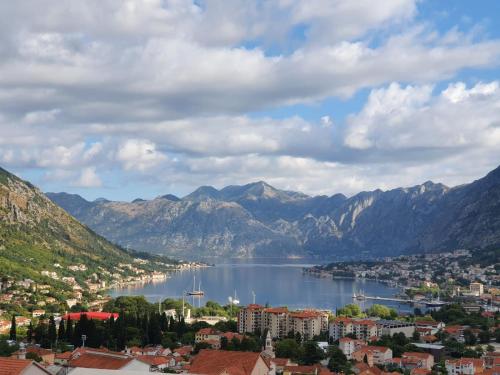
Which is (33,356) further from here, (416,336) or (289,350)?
(416,336)

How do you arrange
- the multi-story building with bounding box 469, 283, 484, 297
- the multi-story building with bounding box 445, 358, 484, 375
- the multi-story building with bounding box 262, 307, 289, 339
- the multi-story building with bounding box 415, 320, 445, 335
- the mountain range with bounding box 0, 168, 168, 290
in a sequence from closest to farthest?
1. the multi-story building with bounding box 445, 358, 484, 375
2. the multi-story building with bounding box 262, 307, 289, 339
3. the multi-story building with bounding box 415, 320, 445, 335
4. the mountain range with bounding box 0, 168, 168, 290
5. the multi-story building with bounding box 469, 283, 484, 297

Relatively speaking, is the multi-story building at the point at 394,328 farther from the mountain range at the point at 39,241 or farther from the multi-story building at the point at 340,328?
the mountain range at the point at 39,241

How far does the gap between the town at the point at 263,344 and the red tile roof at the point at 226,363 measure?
46mm

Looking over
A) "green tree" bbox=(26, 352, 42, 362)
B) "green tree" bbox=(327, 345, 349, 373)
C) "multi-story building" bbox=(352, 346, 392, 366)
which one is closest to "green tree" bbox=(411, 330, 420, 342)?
"multi-story building" bbox=(352, 346, 392, 366)

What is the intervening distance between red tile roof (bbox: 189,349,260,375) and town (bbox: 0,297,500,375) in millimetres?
46

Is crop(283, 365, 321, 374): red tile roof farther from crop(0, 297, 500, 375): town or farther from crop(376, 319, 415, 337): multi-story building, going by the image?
crop(376, 319, 415, 337): multi-story building

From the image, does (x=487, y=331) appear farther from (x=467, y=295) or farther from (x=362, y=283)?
(x=362, y=283)

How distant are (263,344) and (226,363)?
2360 cm

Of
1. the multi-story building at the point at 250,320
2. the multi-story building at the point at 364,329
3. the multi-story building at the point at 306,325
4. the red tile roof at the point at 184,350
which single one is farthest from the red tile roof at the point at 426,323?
the red tile roof at the point at 184,350

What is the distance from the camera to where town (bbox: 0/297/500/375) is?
1366 inches

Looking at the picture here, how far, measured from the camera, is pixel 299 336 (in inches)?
2375

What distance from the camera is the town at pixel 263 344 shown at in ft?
114

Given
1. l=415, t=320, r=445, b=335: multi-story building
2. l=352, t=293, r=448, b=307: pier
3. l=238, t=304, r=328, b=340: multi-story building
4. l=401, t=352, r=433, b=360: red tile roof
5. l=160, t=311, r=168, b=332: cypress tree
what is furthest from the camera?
l=352, t=293, r=448, b=307: pier

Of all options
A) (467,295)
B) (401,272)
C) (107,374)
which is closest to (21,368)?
(107,374)
